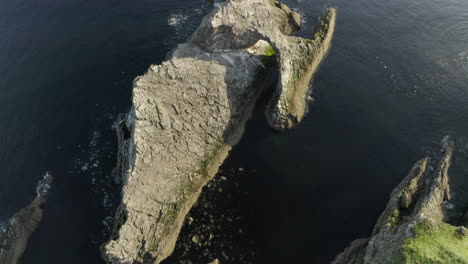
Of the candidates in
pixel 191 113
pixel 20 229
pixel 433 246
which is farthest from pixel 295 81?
pixel 20 229

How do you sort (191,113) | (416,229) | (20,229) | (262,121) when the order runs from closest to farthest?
(416,229), (20,229), (191,113), (262,121)

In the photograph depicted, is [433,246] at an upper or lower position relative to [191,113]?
upper

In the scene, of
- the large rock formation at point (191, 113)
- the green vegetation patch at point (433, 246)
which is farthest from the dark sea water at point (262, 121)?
the green vegetation patch at point (433, 246)

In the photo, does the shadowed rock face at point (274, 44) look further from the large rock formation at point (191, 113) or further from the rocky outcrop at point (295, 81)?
the large rock formation at point (191, 113)

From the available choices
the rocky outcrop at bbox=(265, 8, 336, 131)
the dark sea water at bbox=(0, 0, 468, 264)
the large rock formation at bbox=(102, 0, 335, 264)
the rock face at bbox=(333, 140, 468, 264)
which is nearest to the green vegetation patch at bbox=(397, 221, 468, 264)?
the rock face at bbox=(333, 140, 468, 264)

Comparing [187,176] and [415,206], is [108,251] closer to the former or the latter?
[187,176]

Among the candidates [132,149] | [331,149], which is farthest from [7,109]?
[331,149]

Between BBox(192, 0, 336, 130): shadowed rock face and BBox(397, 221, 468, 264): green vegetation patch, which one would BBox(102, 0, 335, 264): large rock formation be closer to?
BBox(192, 0, 336, 130): shadowed rock face

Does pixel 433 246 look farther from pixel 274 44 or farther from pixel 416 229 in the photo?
pixel 274 44
